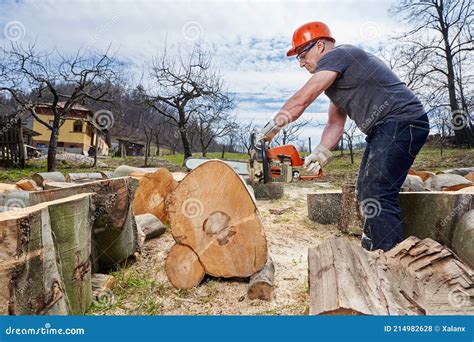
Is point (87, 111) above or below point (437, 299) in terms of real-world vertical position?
above

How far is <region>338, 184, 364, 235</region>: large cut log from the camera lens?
3795mm

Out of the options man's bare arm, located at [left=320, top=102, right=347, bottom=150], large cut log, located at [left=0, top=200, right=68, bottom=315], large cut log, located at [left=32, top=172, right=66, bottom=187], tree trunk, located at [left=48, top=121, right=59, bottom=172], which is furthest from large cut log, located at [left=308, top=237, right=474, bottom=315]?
tree trunk, located at [left=48, top=121, right=59, bottom=172]

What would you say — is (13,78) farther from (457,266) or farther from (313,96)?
(457,266)

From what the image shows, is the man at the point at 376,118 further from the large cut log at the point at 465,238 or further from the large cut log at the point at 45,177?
the large cut log at the point at 45,177

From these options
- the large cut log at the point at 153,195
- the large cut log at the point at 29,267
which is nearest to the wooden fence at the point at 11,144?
the large cut log at the point at 153,195

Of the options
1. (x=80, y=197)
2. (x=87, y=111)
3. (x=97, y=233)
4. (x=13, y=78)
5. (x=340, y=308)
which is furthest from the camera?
(x=87, y=111)

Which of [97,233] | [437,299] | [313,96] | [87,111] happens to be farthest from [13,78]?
[87,111]

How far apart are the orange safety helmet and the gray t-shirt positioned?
→ 0.71 feet

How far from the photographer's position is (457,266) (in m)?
1.58

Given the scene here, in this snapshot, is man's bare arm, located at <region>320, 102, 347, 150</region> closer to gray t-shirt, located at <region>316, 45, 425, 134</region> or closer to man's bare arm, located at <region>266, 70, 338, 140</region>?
gray t-shirt, located at <region>316, 45, 425, 134</region>

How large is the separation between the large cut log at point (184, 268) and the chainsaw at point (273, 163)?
2.12 ft

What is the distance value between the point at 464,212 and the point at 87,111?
34.2m

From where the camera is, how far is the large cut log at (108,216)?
7.82 feet

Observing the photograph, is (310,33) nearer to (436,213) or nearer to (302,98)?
(302,98)
